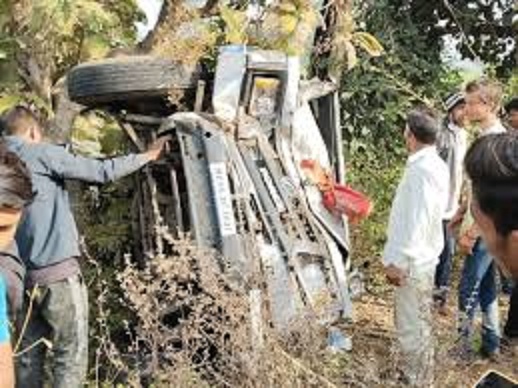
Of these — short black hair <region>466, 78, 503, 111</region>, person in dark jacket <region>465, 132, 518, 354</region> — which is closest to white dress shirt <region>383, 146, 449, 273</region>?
short black hair <region>466, 78, 503, 111</region>

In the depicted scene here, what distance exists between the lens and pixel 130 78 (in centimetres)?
554

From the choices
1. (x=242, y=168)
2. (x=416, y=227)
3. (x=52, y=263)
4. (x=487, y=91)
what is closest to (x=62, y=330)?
(x=52, y=263)

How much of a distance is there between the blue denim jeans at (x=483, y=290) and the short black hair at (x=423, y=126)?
944 millimetres

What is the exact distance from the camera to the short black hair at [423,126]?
500 cm

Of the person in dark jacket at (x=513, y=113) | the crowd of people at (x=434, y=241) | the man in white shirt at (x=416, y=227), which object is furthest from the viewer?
the person in dark jacket at (x=513, y=113)

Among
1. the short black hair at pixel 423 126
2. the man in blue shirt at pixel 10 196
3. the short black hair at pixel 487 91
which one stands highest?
the short black hair at pixel 487 91

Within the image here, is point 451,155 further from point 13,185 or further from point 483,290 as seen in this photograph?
point 13,185

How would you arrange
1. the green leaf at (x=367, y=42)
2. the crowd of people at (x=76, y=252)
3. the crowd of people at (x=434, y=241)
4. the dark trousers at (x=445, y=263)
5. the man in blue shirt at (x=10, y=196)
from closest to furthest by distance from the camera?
the man in blue shirt at (x=10, y=196), the crowd of people at (x=434, y=241), the crowd of people at (x=76, y=252), the dark trousers at (x=445, y=263), the green leaf at (x=367, y=42)

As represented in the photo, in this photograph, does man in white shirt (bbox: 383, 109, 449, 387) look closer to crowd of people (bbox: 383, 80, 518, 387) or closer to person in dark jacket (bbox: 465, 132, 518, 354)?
crowd of people (bbox: 383, 80, 518, 387)

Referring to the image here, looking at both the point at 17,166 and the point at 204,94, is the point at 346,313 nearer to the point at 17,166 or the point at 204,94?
the point at 204,94

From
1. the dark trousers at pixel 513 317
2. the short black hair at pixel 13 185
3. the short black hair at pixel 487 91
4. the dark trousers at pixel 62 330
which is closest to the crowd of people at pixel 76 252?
the dark trousers at pixel 62 330

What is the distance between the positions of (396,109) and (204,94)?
15.5ft

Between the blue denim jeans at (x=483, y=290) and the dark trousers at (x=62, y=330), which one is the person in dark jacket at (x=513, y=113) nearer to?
the blue denim jeans at (x=483, y=290)

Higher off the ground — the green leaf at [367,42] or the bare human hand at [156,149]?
the green leaf at [367,42]
